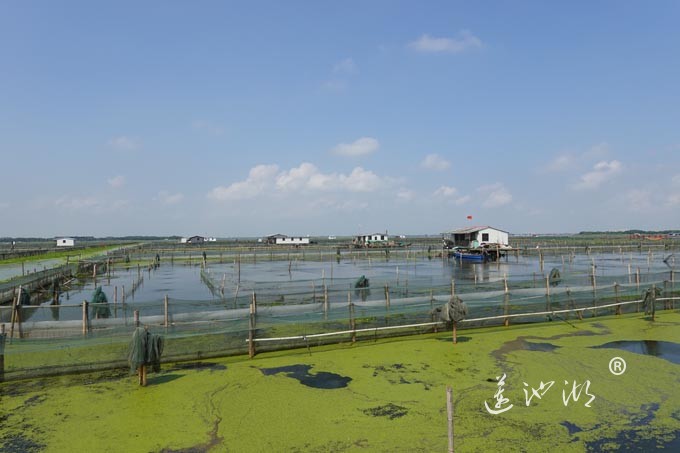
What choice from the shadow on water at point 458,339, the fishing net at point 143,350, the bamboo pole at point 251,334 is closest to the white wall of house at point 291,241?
the shadow on water at point 458,339

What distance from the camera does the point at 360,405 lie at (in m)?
9.02

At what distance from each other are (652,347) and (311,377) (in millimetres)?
10937

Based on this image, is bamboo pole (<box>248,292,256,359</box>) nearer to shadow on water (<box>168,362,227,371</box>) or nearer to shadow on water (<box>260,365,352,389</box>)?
shadow on water (<box>168,362,227,371</box>)

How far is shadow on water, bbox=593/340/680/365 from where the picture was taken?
1254 centimetres

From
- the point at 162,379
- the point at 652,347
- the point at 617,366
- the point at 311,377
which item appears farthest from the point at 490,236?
the point at 162,379

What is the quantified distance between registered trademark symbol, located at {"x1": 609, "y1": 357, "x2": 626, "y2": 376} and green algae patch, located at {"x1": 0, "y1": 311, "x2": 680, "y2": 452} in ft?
0.54

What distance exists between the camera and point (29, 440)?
24.6ft

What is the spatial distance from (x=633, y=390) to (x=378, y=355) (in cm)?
641

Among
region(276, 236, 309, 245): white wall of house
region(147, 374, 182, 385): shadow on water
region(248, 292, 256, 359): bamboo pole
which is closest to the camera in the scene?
region(147, 374, 182, 385): shadow on water

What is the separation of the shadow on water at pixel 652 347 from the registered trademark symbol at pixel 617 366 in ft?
4.70

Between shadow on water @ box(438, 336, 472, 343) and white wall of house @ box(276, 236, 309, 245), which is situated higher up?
white wall of house @ box(276, 236, 309, 245)

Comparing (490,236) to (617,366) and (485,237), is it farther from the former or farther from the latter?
(617,366)

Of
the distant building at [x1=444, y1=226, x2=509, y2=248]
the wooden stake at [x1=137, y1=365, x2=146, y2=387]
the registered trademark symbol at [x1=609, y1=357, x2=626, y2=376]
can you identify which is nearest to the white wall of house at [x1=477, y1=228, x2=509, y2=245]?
the distant building at [x1=444, y1=226, x2=509, y2=248]

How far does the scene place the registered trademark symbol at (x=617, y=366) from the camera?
35.9 ft
